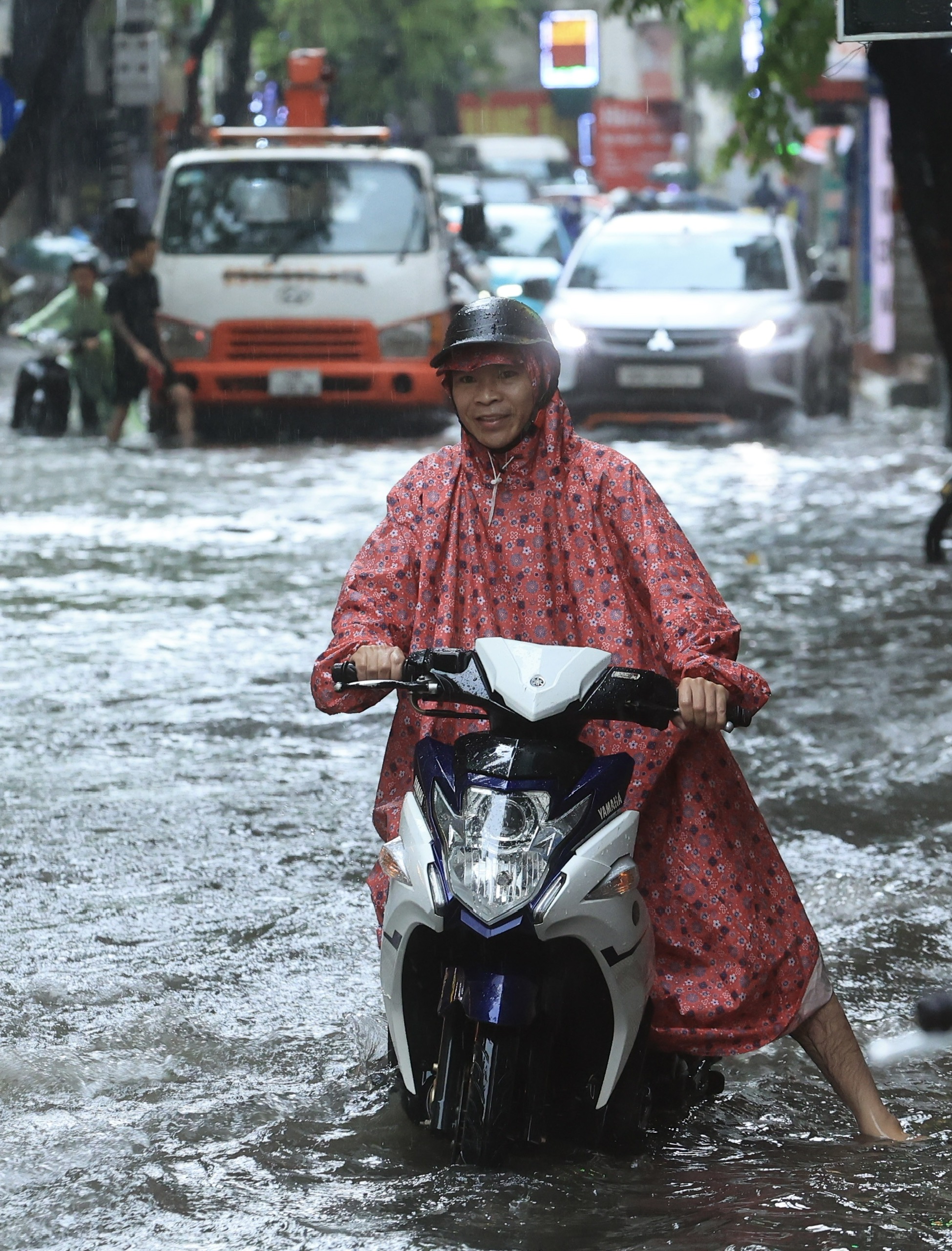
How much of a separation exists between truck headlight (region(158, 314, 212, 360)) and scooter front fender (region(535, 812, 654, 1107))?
13834 millimetres

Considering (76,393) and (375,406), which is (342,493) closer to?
(375,406)

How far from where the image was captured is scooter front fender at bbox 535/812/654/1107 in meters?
3.44

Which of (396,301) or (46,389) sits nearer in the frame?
(396,301)

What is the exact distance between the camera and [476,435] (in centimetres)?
385

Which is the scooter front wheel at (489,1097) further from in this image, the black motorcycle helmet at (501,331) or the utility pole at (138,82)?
the utility pole at (138,82)

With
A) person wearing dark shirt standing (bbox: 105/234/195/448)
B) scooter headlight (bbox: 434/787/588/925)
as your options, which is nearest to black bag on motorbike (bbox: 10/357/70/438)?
person wearing dark shirt standing (bbox: 105/234/195/448)

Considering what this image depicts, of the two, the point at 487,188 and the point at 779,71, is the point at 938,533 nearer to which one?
the point at 779,71

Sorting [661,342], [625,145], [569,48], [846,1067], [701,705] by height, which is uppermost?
[569,48]

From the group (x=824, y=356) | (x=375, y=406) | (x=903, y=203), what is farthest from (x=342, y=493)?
(x=824, y=356)

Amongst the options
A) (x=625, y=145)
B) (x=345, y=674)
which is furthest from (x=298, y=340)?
(x=625, y=145)

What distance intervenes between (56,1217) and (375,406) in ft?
45.8

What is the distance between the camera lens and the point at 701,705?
351 centimetres

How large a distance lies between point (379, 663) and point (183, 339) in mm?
13860

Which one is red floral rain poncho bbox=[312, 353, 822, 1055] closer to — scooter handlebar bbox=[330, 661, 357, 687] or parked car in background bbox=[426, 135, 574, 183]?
scooter handlebar bbox=[330, 661, 357, 687]
